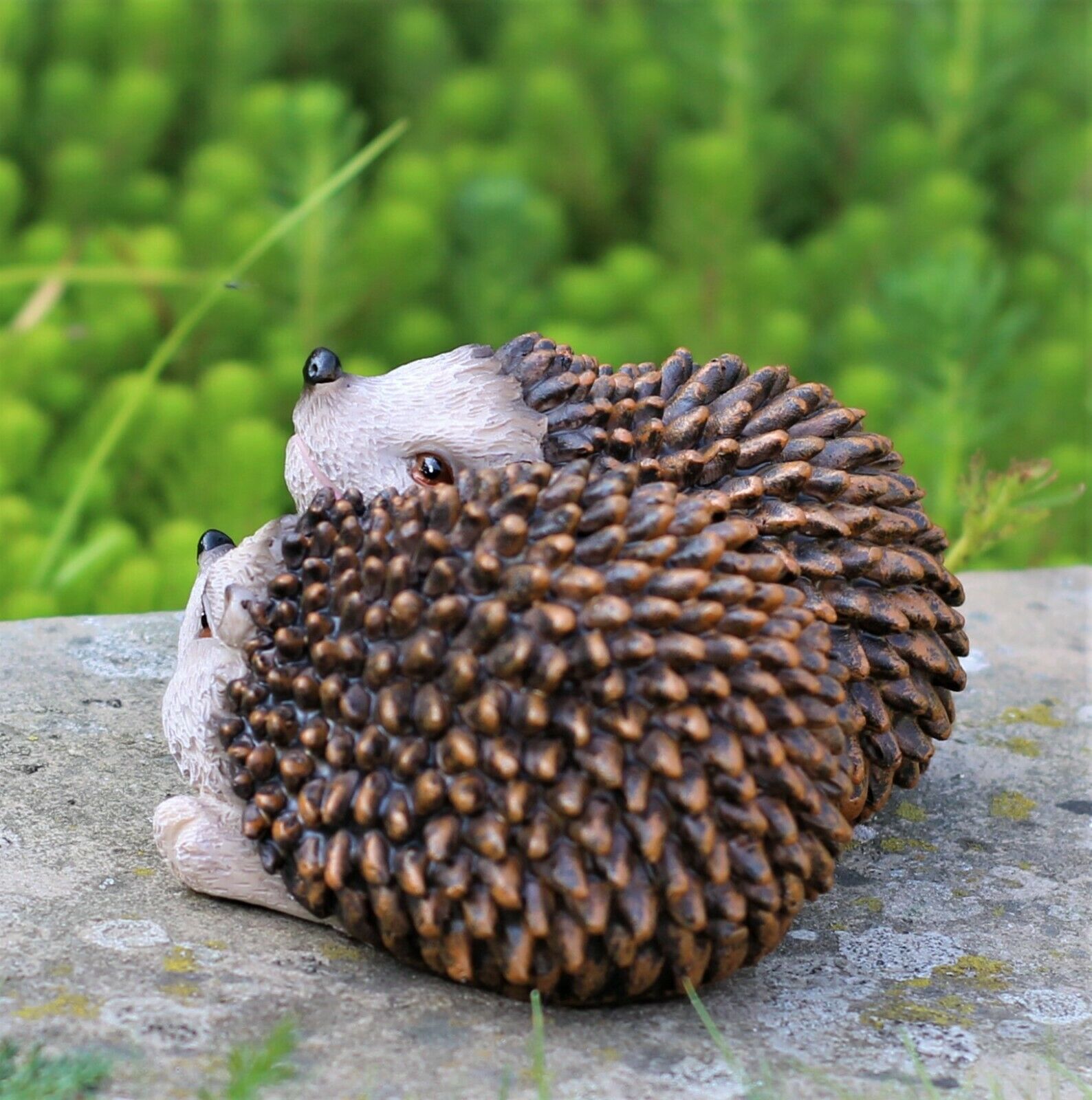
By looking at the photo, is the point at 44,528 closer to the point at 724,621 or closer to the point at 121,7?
the point at 121,7

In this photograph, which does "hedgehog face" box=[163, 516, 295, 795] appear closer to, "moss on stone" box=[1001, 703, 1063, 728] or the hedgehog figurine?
the hedgehog figurine

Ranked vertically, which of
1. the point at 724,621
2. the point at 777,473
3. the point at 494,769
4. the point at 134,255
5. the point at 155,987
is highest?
the point at 134,255

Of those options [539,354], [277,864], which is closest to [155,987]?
[277,864]

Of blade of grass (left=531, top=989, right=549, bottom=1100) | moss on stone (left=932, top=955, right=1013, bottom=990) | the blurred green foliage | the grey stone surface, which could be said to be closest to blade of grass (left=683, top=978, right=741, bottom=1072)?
the grey stone surface

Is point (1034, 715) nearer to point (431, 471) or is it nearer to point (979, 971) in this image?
point (979, 971)

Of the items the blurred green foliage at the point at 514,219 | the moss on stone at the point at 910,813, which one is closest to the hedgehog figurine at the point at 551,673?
the moss on stone at the point at 910,813

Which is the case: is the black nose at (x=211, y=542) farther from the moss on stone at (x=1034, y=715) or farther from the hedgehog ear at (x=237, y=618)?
the moss on stone at (x=1034, y=715)

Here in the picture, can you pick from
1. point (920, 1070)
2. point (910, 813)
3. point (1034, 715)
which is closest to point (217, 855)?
point (920, 1070)
